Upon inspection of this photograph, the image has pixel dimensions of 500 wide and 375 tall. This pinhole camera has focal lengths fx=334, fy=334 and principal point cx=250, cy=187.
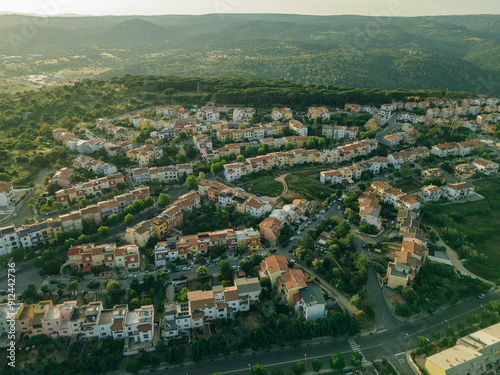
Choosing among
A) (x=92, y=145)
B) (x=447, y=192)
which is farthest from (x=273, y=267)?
(x=92, y=145)

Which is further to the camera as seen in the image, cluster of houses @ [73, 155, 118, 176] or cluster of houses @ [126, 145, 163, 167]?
cluster of houses @ [126, 145, 163, 167]

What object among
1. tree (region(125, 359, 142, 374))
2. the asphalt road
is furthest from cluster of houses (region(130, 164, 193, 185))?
the asphalt road

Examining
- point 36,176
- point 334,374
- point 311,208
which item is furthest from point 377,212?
point 36,176

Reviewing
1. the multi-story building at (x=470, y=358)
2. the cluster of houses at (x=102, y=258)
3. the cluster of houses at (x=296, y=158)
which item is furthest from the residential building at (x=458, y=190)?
the cluster of houses at (x=102, y=258)

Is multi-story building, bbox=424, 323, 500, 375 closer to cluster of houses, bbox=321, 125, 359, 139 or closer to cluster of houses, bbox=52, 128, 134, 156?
cluster of houses, bbox=321, 125, 359, 139

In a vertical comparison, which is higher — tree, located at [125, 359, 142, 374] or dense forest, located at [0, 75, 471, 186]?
dense forest, located at [0, 75, 471, 186]

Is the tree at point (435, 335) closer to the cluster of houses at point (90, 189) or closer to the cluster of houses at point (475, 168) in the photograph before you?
the cluster of houses at point (475, 168)

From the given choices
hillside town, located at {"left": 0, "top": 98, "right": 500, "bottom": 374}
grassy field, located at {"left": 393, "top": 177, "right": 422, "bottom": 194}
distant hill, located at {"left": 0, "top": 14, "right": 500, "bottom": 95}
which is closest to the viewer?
hillside town, located at {"left": 0, "top": 98, "right": 500, "bottom": 374}
